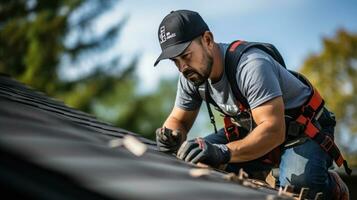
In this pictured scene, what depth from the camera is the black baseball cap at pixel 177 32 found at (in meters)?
3.47

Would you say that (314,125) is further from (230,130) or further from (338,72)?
(338,72)

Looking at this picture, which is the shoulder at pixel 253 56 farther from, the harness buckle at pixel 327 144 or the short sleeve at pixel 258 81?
the harness buckle at pixel 327 144

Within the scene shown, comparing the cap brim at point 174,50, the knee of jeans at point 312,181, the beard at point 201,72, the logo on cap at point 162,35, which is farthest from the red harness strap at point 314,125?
the logo on cap at point 162,35

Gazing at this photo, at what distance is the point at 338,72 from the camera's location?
26531mm

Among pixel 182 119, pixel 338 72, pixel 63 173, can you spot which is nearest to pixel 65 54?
pixel 338 72

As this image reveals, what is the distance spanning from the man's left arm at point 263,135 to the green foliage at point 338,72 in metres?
23.9

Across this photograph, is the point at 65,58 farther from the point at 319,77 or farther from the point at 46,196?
the point at 46,196

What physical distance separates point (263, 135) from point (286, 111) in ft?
2.12

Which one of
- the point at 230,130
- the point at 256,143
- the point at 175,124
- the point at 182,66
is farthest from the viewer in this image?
the point at 175,124

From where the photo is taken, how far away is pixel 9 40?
2028 centimetres

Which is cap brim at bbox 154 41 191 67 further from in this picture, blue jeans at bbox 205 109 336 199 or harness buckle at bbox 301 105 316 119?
blue jeans at bbox 205 109 336 199

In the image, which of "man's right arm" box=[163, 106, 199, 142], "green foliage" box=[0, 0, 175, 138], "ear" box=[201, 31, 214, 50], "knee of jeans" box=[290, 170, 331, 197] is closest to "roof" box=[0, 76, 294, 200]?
"ear" box=[201, 31, 214, 50]

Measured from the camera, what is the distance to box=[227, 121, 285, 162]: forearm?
3.20 m

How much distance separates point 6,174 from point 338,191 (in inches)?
119
